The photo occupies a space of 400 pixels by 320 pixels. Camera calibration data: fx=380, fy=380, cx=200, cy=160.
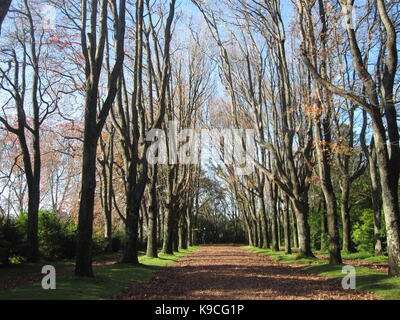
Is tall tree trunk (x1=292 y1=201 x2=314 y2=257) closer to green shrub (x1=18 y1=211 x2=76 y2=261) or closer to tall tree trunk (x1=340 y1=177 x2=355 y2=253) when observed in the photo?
tall tree trunk (x1=340 y1=177 x2=355 y2=253)

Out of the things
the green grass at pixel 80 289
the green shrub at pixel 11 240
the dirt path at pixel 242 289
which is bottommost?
the dirt path at pixel 242 289

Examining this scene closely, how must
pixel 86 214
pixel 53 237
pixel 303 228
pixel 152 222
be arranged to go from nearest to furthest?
pixel 86 214 → pixel 303 228 → pixel 53 237 → pixel 152 222

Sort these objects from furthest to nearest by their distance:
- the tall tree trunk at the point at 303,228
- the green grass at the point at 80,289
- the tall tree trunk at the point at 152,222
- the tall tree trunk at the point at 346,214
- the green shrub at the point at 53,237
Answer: the tall tree trunk at the point at 346,214 → the tall tree trunk at the point at 152,222 → the green shrub at the point at 53,237 → the tall tree trunk at the point at 303,228 → the green grass at the point at 80,289

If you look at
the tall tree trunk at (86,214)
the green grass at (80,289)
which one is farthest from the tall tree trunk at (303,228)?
the tall tree trunk at (86,214)

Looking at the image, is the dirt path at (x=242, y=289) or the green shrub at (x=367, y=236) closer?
the dirt path at (x=242, y=289)

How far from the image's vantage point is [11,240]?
631 inches

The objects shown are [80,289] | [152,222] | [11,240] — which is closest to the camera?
[80,289]

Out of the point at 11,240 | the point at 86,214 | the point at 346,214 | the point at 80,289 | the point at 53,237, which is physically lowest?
the point at 80,289

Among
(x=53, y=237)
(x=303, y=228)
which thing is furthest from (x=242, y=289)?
(x=53, y=237)

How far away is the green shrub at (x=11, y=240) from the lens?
15.5 meters

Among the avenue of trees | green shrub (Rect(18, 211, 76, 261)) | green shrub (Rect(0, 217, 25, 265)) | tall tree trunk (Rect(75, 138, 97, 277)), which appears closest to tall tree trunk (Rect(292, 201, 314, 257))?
the avenue of trees

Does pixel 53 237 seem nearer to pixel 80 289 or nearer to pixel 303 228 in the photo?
pixel 80 289

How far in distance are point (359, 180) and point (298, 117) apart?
517 inches

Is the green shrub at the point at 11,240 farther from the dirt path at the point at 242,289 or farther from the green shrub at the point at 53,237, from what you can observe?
the dirt path at the point at 242,289
